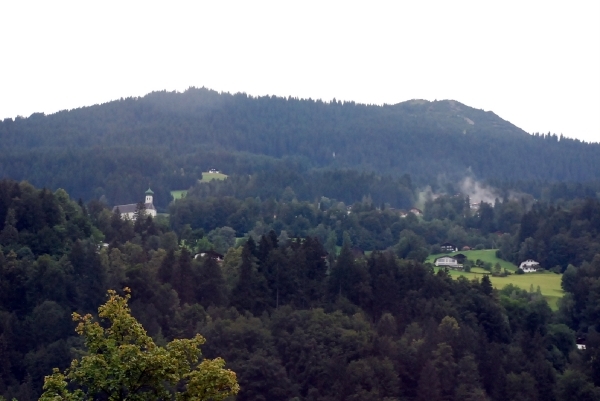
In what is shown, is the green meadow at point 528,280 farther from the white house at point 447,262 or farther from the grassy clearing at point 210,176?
the grassy clearing at point 210,176

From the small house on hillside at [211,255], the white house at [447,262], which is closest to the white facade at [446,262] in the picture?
the white house at [447,262]

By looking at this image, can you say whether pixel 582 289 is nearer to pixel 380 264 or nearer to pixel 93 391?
pixel 380 264

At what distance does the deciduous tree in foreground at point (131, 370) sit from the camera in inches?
539

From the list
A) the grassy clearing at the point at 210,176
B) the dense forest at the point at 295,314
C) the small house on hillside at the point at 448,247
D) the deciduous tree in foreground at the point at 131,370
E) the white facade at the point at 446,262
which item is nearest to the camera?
the deciduous tree in foreground at the point at 131,370

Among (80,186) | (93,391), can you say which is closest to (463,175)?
(80,186)

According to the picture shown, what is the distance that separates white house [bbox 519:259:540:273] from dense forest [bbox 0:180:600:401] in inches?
558

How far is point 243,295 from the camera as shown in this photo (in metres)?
49.1

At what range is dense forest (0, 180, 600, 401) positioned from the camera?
39.8m

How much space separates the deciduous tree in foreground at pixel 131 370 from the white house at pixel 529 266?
221ft

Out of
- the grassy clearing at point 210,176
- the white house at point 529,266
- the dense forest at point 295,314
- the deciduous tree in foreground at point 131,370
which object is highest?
the deciduous tree in foreground at point 131,370

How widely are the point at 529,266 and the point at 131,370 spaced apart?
229ft

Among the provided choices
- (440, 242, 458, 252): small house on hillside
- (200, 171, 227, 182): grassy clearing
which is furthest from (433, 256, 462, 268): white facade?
(200, 171, 227, 182): grassy clearing

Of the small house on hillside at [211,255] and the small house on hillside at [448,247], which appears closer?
the small house on hillside at [211,255]

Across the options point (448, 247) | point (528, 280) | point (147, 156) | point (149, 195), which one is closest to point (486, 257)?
point (448, 247)
